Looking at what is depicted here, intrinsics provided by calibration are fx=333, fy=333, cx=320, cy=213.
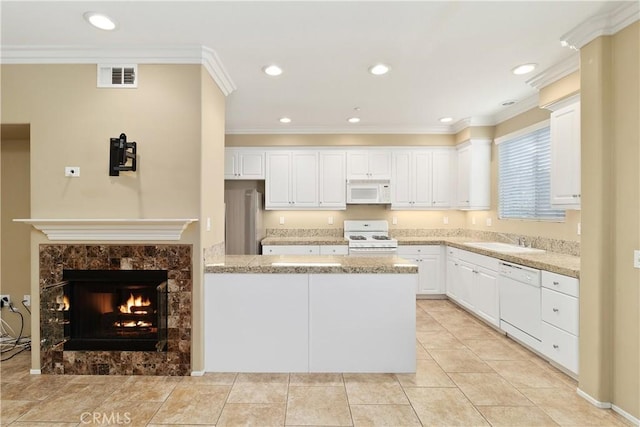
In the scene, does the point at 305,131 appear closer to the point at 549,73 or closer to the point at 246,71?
the point at 246,71

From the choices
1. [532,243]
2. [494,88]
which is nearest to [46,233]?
[494,88]

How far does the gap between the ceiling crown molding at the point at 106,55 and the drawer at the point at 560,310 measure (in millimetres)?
3464

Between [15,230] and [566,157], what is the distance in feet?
17.8

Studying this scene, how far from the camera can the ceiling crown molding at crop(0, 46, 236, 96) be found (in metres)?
2.67

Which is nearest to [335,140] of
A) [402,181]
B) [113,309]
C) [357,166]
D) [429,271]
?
[357,166]

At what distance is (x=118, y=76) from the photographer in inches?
108

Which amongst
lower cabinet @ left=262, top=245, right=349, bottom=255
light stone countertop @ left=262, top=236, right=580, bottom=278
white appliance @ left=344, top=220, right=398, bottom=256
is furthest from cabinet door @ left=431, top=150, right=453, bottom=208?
lower cabinet @ left=262, top=245, right=349, bottom=255

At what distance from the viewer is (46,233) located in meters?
2.67

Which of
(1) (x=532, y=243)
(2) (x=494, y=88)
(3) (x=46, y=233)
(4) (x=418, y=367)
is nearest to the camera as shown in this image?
(3) (x=46, y=233)

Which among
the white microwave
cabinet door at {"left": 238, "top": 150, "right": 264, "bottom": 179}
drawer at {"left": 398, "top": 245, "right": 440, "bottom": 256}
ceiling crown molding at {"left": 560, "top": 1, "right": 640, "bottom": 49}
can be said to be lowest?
drawer at {"left": 398, "top": 245, "right": 440, "bottom": 256}

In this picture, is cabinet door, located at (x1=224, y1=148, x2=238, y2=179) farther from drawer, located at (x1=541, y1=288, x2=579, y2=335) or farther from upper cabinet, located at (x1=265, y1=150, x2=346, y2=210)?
drawer, located at (x1=541, y1=288, x2=579, y2=335)

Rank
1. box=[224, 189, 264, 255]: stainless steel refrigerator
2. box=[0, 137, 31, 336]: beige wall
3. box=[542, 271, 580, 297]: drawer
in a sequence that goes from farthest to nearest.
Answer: box=[224, 189, 264, 255]: stainless steel refrigerator < box=[0, 137, 31, 336]: beige wall < box=[542, 271, 580, 297]: drawer

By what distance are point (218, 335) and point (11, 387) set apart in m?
1.53

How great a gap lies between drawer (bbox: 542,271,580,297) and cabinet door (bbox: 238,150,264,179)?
388 centimetres
